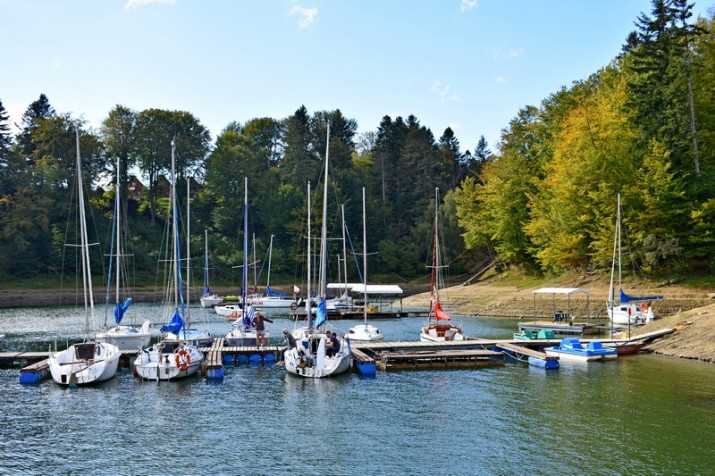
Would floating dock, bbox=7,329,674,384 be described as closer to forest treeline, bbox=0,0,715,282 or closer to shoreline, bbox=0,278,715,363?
shoreline, bbox=0,278,715,363

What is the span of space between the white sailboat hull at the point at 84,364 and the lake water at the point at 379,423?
2.77 feet

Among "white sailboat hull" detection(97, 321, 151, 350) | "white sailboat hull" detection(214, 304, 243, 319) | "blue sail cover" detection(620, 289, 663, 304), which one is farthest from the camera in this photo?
"white sailboat hull" detection(214, 304, 243, 319)

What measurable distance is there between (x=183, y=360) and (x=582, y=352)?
75.7 feet

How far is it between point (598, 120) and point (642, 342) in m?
33.9

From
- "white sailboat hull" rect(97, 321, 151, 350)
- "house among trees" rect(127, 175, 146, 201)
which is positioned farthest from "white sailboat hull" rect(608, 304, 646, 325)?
"house among trees" rect(127, 175, 146, 201)

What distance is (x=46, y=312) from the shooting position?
2889 inches

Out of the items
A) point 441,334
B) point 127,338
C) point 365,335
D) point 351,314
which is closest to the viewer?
point 127,338

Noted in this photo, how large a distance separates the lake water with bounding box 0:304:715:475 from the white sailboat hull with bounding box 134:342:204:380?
0.55m

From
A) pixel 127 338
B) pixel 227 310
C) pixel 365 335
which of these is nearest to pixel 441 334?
pixel 365 335

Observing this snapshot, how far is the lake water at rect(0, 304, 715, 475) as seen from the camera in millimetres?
20234

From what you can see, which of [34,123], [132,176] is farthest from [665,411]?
[34,123]

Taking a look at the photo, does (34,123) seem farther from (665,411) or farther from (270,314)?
(665,411)

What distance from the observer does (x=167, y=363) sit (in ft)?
109

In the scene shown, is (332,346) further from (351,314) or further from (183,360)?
(351,314)
